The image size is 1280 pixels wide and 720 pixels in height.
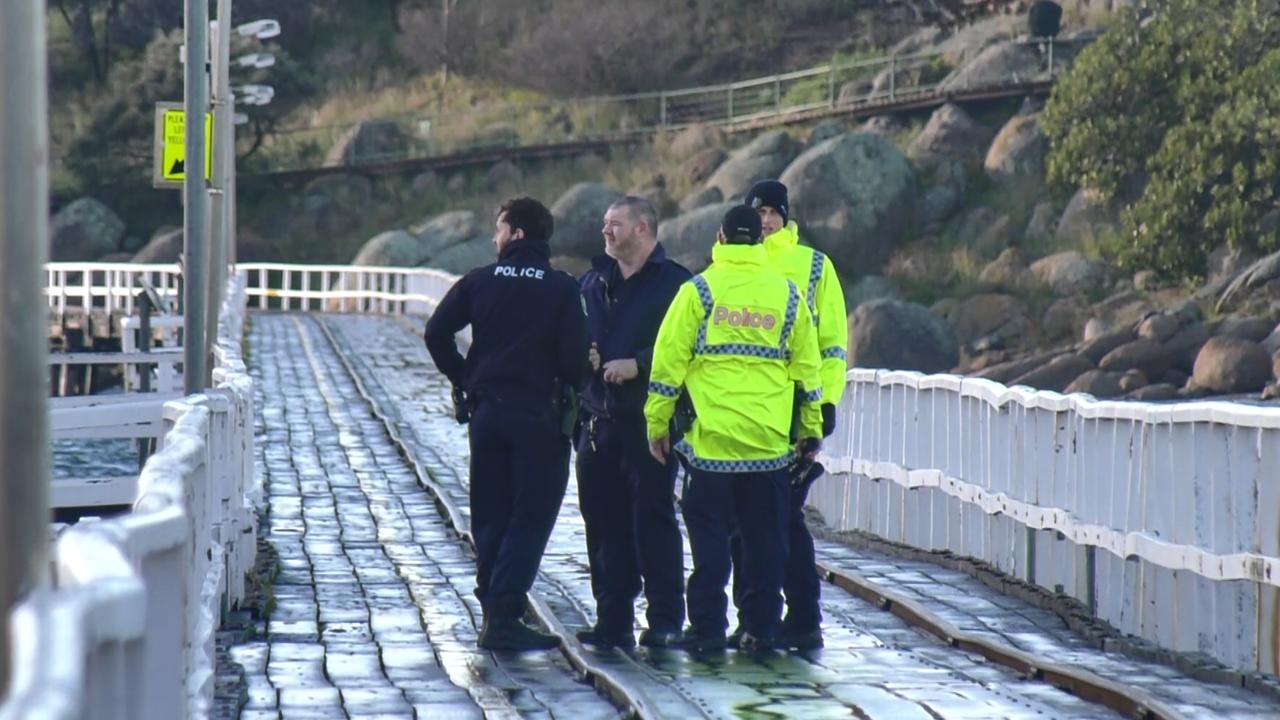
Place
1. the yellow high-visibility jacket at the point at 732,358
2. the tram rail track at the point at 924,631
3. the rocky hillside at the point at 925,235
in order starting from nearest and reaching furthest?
1. the tram rail track at the point at 924,631
2. the yellow high-visibility jacket at the point at 732,358
3. the rocky hillside at the point at 925,235

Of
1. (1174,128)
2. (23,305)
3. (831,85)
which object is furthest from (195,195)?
(831,85)

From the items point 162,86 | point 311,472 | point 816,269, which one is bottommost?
point 311,472

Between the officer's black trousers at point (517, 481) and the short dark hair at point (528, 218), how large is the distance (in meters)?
0.74

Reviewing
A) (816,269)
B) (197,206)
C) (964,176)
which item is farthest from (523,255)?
(964,176)

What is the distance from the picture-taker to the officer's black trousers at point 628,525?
10.7 m

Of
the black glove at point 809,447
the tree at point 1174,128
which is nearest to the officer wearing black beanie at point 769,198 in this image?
the black glove at point 809,447

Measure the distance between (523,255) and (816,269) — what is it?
48.3 inches

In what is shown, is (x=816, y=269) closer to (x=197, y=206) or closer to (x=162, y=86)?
(x=197, y=206)

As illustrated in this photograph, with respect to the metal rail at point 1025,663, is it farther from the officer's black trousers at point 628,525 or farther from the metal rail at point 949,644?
the officer's black trousers at point 628,525

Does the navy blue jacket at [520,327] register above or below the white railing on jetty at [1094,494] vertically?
above

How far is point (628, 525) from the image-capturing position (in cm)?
1092

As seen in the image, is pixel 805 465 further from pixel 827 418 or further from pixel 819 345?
pixel 819 345

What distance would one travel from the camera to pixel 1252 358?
41406 mm

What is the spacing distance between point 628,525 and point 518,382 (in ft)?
2.61
